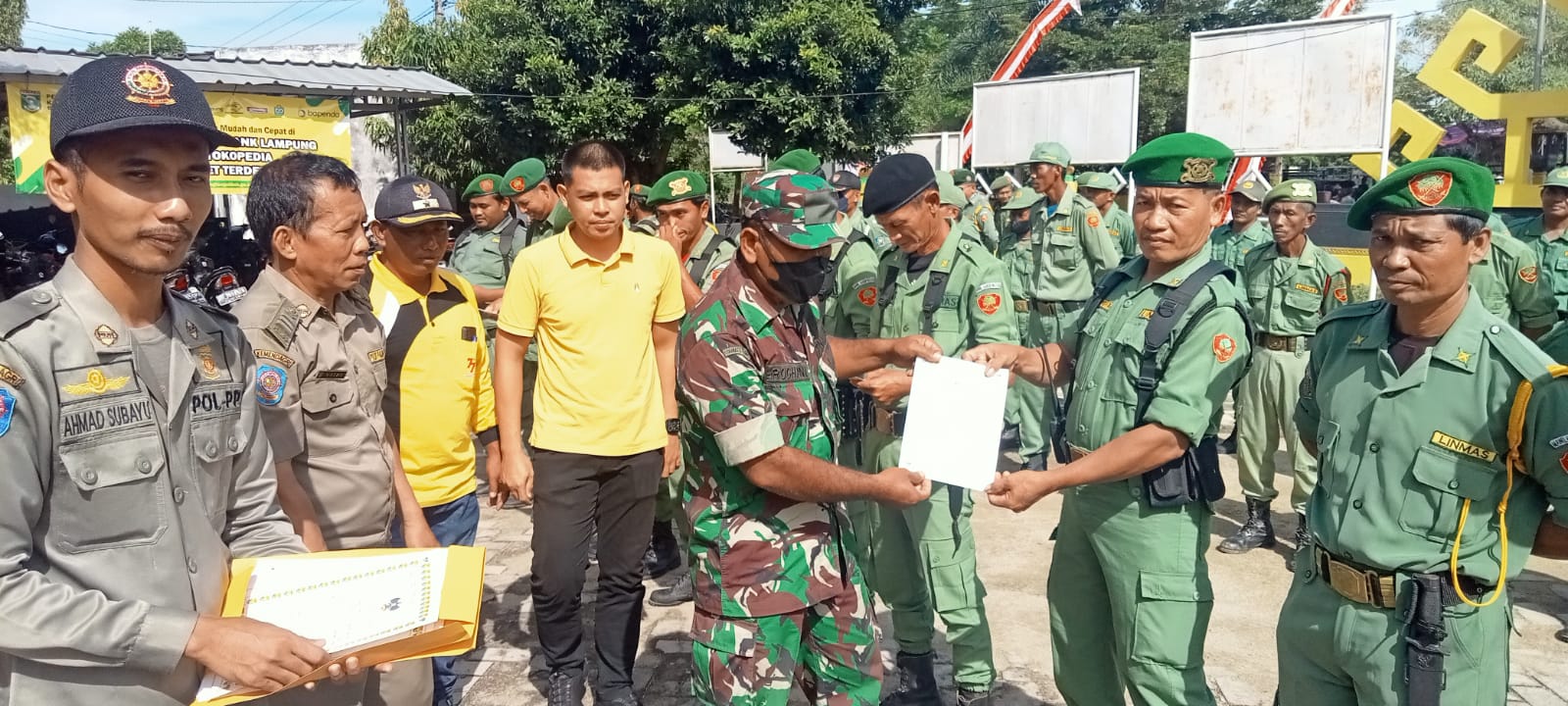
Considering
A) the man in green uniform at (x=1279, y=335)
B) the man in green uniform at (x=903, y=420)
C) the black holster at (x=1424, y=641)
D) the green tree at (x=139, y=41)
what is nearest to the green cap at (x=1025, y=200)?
the man in green uniform at (x=1279, y=335)

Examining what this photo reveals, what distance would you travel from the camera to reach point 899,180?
3756 millimetres

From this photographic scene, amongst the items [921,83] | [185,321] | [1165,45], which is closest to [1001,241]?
[185,321]

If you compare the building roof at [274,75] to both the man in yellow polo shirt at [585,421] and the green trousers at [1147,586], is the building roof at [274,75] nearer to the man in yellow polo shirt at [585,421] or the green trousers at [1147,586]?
the man in yellow polo shirt at [585,421]

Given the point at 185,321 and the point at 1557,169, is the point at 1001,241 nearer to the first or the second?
the point at 1557,169

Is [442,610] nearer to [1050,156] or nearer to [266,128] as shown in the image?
[1050,156]

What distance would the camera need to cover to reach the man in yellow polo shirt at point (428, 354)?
3312 millimetres

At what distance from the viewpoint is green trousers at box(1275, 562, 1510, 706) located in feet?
7.04

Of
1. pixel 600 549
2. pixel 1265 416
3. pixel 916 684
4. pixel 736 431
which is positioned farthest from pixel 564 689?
pixel 1265 416

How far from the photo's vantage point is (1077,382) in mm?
3025

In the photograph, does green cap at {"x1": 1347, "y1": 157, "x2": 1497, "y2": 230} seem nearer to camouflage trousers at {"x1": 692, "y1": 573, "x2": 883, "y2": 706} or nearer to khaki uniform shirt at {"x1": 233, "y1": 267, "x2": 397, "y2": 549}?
camouflage trousers at {"x1": 692, "y1": 573, "x2": 883, "y2": 706}

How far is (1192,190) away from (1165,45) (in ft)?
126

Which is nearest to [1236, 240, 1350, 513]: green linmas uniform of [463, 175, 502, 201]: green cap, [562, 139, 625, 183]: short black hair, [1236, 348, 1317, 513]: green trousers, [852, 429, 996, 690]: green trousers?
[1236, 348, 1317, 513]: green trousers

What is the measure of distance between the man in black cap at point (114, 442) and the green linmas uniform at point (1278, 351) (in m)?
5.55

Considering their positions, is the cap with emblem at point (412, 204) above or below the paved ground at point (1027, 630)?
above
